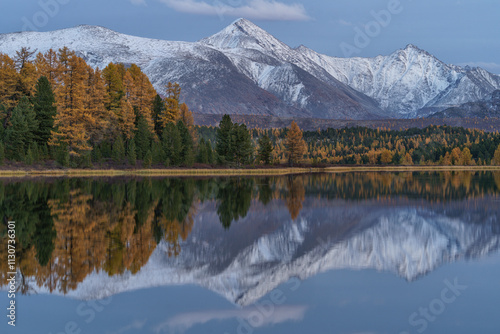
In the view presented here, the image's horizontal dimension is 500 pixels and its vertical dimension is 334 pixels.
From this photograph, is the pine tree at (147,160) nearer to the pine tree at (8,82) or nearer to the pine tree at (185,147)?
the pine tree at (185,147)

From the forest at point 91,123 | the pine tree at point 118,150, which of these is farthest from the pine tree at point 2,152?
the pine tree at point 118,150

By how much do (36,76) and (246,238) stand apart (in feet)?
276

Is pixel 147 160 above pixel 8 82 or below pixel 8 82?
below

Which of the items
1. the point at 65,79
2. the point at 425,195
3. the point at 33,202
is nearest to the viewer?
the point at 33,202

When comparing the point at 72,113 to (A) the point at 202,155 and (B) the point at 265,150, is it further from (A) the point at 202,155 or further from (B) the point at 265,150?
(B) the point at 265,150

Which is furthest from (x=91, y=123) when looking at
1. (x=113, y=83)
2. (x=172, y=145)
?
(x=113, y=83)

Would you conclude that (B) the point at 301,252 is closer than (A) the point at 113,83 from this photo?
Yes

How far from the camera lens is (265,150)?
4727 inches

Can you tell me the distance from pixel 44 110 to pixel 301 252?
77.6 meters

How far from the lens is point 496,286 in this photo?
1731 centimetres

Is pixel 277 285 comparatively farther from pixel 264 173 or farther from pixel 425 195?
pixel 264 173

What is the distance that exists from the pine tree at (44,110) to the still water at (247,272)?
2373 inches

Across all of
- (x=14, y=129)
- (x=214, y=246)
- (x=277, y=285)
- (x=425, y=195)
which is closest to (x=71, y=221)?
(x=214, y=246)

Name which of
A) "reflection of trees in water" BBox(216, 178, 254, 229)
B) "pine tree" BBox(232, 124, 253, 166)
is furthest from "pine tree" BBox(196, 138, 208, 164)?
"reflection of trees in water" BBox(216, 178, 254, 229)
